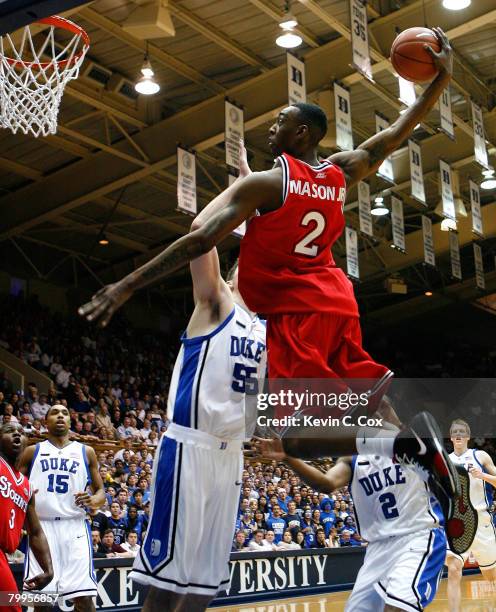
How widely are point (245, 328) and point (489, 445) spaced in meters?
24.4

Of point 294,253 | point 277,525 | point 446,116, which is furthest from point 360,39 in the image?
point 294,253

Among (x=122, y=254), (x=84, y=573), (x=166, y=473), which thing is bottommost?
(x=84, y=573)

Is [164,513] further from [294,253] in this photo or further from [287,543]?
[287,543]

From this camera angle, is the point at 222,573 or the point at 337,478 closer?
the point at 222,573

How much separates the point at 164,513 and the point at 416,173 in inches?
528

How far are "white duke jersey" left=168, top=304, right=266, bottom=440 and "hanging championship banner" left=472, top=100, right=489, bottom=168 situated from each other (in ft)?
41.9

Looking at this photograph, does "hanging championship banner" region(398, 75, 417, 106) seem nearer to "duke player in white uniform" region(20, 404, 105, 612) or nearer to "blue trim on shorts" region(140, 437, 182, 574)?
"duke player in white uniform" region(20, 404, 105, 612)

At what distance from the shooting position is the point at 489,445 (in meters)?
27.5

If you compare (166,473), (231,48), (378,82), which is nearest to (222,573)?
(166,473)

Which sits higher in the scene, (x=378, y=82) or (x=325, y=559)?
(x=378, y=82)

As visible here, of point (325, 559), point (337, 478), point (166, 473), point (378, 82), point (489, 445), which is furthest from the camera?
point (489, 445)

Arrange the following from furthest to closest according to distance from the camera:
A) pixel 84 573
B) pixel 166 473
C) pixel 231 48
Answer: pixel 231 48
pixel 84 573
pixel 166 473

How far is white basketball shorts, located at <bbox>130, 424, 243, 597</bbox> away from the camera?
421 centimetres

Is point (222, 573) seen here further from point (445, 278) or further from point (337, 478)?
point (445, 278)
